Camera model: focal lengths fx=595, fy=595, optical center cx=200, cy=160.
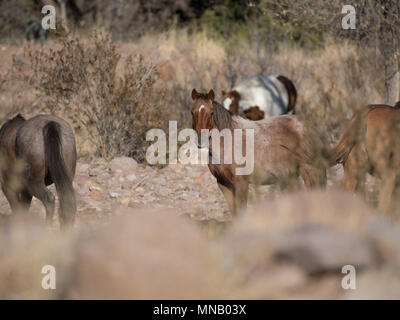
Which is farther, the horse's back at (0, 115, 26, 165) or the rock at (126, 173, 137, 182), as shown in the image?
the rock at (126, 173, 137, 182)

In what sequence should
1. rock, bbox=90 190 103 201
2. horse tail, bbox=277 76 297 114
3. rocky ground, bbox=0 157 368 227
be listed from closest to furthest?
rocky ground, bbox=0 157 368 227, rock, bbox=90 190 103 201, horse tail, bbox=277 76 297 114

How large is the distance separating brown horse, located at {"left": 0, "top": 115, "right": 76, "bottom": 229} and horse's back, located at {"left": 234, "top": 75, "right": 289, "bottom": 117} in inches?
275

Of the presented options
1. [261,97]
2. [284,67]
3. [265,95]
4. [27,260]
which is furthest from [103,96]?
[284,67]

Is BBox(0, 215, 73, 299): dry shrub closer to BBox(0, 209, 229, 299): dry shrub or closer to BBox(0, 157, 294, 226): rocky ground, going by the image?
BBox(0, 209, 229, 299): dry shrub

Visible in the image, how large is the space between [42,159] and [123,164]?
3.47 metres

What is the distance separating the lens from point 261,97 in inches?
505

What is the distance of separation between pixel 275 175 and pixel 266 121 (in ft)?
2.24

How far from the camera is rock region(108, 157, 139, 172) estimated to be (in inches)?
369

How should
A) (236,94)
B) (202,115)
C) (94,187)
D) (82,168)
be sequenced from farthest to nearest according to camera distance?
(236,94)
(82,168)
(94,187)
(202,115)

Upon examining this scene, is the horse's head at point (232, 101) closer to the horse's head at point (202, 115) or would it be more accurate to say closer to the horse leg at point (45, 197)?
the horse's head at point (202, 115)

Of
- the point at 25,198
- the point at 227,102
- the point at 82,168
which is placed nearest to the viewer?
the point at 25,198

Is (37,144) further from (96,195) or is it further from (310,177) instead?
(310,177)

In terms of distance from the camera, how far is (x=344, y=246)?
3.19 meters

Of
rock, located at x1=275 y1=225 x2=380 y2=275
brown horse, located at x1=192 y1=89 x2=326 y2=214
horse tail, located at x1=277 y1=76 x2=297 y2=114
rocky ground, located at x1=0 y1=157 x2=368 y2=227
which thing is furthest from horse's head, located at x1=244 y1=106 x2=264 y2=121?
rock, located at x1=275 y1=225 x2=380 y2=275
